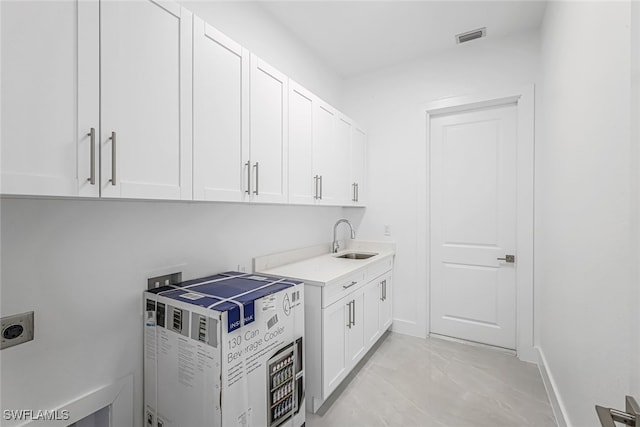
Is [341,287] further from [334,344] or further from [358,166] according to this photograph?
[358,166]

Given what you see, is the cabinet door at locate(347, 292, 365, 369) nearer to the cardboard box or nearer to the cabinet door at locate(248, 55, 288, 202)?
the cardboard box

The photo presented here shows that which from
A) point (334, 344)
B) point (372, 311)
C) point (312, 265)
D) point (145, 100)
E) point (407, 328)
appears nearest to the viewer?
point (145, 100)

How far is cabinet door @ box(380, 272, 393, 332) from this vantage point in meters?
2.82

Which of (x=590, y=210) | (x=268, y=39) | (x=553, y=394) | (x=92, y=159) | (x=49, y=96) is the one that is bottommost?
(x=553, y=394)

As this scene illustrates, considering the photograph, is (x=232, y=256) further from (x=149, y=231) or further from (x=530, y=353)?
(x=530, y=353)

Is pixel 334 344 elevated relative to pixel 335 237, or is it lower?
lower

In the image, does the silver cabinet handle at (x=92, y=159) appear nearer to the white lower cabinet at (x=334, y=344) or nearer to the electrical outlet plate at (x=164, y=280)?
the electrical outlet plate at (x=164, y=280)

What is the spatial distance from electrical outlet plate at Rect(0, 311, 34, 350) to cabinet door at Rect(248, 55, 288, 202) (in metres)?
1.08

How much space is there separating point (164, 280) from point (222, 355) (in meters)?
0.62

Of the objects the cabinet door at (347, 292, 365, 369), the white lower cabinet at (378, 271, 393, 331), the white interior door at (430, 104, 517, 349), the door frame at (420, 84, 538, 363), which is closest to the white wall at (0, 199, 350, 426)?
the cabinet door at (347, 292, 365, 369)

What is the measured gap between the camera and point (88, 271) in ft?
4.23

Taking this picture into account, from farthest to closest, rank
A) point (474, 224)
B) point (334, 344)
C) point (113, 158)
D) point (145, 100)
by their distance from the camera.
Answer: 1. point (474, 224)
2. point (334, 344)
3. point (145, 100)
4. point (113, 158)

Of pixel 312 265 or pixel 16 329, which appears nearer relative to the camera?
pixel 16 329

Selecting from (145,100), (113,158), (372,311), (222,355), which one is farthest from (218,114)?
(372,311)
